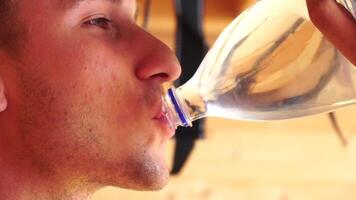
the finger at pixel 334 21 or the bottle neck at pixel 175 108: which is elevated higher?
the bottle neck at pixel 175 108

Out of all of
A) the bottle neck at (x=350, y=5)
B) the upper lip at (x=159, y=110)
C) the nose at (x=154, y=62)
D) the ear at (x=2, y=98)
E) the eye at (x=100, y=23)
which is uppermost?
the eye at (x=100, y=23)

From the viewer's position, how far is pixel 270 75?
93cm

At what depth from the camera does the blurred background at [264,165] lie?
210cm

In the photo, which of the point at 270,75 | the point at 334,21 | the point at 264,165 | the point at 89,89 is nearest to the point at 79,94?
the point at 89,89

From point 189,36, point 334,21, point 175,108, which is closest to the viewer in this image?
point 334,21

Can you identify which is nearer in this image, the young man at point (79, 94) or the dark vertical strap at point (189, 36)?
the young man at point (79, 94)

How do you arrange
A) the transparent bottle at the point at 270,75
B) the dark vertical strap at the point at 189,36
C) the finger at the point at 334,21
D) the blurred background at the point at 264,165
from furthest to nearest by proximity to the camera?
the blurred background at the point at 264,165, the dark vertical strap at the point at 189,36, the transparent bottle at the point at 270,75, the finger at the point at 334,21

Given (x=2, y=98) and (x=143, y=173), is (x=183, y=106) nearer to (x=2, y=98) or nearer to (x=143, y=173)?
(x=143, y=173)

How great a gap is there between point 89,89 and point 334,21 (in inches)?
14.5

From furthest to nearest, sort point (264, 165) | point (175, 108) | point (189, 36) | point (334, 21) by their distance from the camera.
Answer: point (264, 165) < point (189, 36) < point (175, 108) < point (334, 21)

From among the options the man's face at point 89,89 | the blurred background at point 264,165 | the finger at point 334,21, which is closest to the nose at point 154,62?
the man's face at point 89,89

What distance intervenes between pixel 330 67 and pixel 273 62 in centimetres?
8

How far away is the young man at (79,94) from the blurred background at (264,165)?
113cm

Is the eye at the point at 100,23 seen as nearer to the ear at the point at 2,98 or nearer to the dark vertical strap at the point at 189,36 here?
the ear at the point at 2,98
